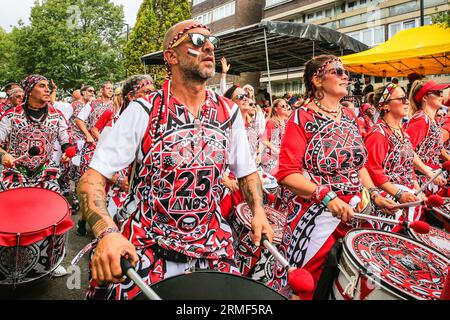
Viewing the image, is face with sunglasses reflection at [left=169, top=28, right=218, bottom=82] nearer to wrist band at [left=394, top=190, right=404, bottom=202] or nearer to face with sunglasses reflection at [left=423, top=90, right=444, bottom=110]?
wrist band at [left=394, top=190, right=404, bottom=202]

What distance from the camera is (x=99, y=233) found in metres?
1.81

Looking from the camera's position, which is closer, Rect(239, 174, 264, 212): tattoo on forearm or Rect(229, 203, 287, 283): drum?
Rect(239, 174, 264, 212): tattoo on forearm

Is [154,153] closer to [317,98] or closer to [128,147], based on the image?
[128,147]

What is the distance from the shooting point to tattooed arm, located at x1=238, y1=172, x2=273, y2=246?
7.34 ft

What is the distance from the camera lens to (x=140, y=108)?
2150 millimetres

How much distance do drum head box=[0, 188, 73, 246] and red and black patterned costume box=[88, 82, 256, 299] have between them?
5.31ft

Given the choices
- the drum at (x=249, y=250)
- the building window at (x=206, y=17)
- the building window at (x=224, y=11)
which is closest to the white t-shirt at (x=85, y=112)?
the drum at (x=249, y=250)

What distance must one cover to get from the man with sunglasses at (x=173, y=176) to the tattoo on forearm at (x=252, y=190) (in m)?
0.13

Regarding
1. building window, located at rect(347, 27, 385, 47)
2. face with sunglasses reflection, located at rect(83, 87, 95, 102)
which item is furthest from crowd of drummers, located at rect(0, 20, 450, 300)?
building window, located at rect(347, 27, 385, 47)

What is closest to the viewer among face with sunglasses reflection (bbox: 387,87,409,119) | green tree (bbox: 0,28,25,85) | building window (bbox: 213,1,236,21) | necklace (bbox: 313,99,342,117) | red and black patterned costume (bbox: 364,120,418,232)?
necklace (bbox: 313,99,342,117)

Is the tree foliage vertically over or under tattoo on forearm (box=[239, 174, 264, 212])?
over

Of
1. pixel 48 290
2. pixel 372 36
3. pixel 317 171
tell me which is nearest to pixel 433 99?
pixel 317 171

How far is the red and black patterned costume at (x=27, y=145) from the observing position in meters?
4.66
